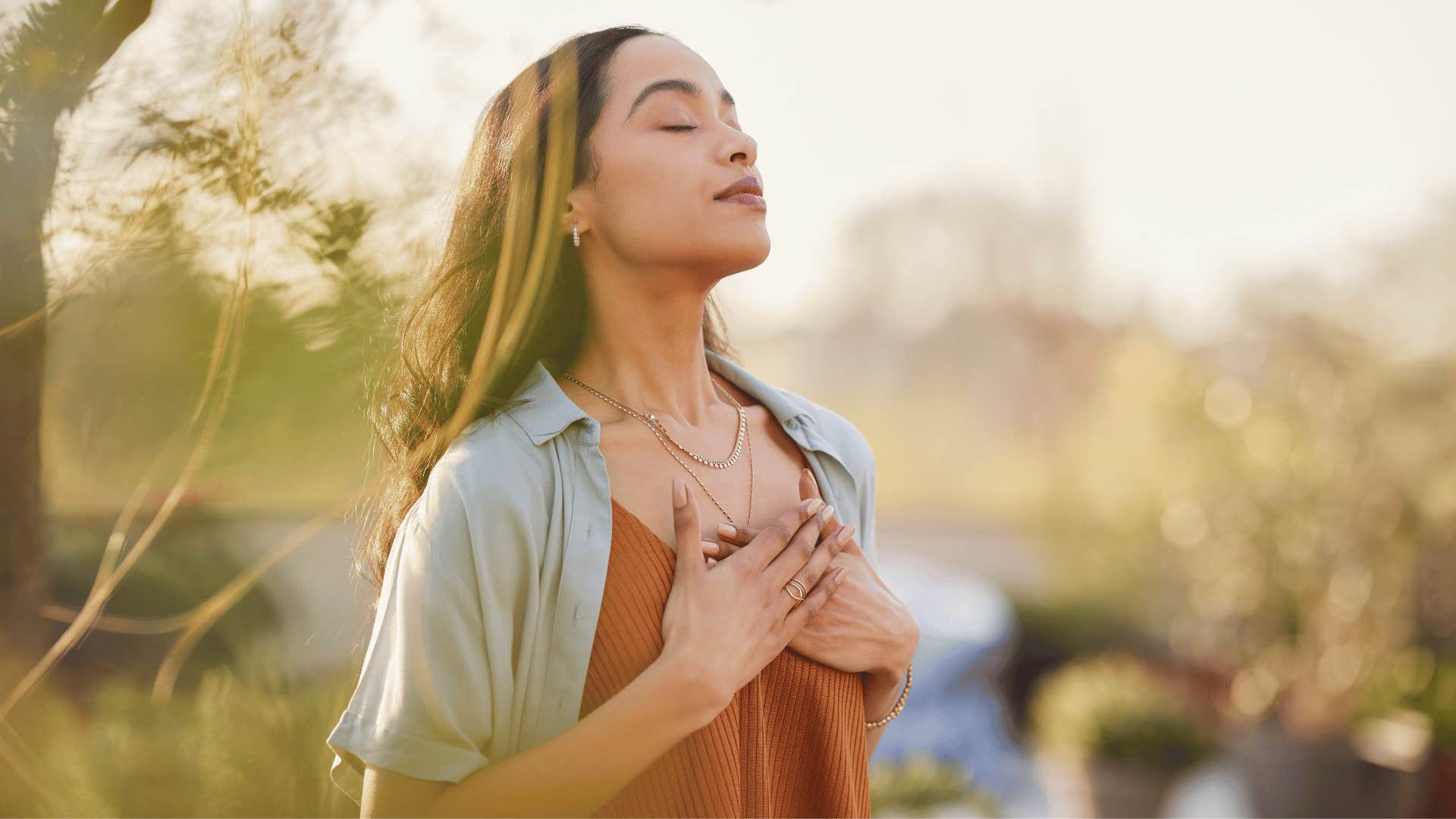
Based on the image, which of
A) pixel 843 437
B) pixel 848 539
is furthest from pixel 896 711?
pixel 843 437

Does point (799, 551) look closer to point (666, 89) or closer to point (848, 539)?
point (848, 539)

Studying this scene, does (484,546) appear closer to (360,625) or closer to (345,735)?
(345,735)

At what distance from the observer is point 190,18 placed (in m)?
1.03

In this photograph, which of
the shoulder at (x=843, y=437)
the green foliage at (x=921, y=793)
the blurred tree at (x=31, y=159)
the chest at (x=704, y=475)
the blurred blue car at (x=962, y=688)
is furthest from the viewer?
the blurred blue car at (x=962, y=688)

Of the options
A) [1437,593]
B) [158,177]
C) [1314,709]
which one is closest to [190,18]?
[158,177]

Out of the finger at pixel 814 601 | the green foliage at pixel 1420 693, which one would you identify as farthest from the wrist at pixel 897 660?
the green foliage at pixel 1420 693

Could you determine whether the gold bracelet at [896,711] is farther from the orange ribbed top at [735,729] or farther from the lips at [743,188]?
the lips at [743,188]

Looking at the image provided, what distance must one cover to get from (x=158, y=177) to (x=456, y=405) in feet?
1.27

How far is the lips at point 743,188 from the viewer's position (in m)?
1.22

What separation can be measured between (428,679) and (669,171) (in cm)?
57

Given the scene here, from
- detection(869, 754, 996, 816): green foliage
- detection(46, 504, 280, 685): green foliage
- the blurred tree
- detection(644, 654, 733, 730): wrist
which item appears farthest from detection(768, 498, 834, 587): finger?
detection(869, 754, 996, 816): green foliage

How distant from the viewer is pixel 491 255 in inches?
51.0

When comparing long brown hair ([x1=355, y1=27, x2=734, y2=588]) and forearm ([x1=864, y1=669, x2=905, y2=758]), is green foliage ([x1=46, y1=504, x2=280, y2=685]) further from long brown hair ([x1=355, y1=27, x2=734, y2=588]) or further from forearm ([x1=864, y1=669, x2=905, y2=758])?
forearm ([x1=864, y1=669, x2=905, y2=758])

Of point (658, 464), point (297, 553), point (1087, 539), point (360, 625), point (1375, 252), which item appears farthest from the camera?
point (1087, 539)
